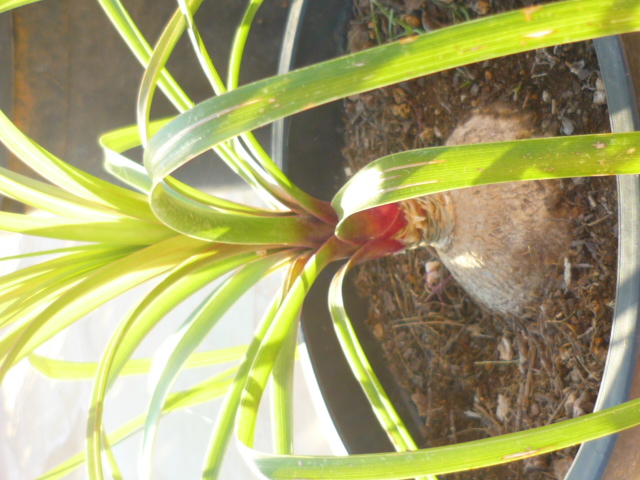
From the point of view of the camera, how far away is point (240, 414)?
1.31 feet

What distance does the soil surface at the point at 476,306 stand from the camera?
513 millimetres

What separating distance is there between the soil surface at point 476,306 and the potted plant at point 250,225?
172 millimetres

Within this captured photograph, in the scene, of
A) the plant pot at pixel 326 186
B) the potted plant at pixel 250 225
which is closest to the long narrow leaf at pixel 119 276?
the potted plant at pixel 250 225

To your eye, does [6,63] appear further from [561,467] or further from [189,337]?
[561,467]

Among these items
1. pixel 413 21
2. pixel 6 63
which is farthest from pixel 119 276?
pixel 6 63

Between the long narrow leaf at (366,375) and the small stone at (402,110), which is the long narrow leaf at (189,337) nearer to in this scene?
the long narrow leaf at (366,375)

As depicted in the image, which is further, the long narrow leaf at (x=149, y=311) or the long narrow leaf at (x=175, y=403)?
the long narrow leaf at (x=175, y=403)

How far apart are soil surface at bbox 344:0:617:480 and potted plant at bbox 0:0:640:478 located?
17 centimetres

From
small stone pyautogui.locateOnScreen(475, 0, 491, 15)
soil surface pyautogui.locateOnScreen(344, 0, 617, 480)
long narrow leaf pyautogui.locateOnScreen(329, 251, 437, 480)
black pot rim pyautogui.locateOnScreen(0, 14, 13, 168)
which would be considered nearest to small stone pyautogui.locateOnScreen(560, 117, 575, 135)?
soil surface pyautogui.locateOnScreen(344, 0, 617, 480)

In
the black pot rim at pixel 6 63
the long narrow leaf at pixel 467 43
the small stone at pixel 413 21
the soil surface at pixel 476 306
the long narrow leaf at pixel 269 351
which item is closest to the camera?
the long narrow leaf at pixel 467 43

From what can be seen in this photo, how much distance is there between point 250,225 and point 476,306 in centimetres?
36

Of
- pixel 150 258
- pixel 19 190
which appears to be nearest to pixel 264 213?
pixel 150 258

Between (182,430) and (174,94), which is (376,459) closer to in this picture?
(174,94)

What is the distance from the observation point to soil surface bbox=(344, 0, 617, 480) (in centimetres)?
51
